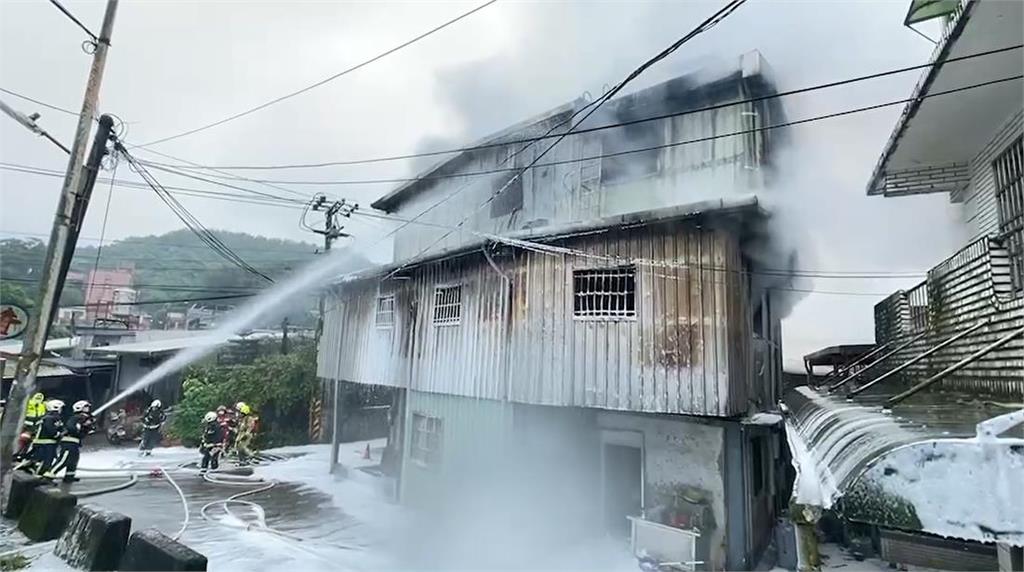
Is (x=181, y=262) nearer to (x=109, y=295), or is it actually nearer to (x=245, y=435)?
(x=109, y=295)

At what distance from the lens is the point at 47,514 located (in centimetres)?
809

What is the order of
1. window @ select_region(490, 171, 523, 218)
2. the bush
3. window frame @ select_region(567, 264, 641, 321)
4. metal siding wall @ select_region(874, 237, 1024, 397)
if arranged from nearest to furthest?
metal siding wall @ select_region(874, 237, 1024, 397), window frame @ select_region(567, 264, 641, 321), window @ select_region(490, 171, 523, 218), the bush

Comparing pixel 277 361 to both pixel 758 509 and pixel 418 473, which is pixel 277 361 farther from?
pixel 758 509

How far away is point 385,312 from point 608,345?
765 centimetres

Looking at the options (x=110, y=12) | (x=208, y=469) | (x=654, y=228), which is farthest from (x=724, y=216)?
(x=208, y=469)

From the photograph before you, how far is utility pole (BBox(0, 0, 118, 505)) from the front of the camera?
8.45 meters

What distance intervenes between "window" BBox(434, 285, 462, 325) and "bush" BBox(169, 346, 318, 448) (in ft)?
42.4

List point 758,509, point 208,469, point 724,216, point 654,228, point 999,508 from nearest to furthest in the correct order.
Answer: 1. point 999,508
2. point 724,216
3. point 654,228
4. point 758,509
5. point 208,469

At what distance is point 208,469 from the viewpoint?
1577cm

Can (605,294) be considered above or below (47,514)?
above

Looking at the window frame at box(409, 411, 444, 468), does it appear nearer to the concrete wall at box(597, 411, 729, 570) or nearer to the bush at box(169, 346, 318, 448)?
the concrete wall at box(597, 411, 729, 570)

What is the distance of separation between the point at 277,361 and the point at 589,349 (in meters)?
18.1

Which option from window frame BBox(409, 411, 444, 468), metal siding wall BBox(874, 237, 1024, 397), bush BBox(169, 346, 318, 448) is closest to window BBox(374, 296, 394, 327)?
window frame BBox(409, 411, 444, 468)

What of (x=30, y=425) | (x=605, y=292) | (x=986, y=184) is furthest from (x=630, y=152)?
(x=30, y=425)
